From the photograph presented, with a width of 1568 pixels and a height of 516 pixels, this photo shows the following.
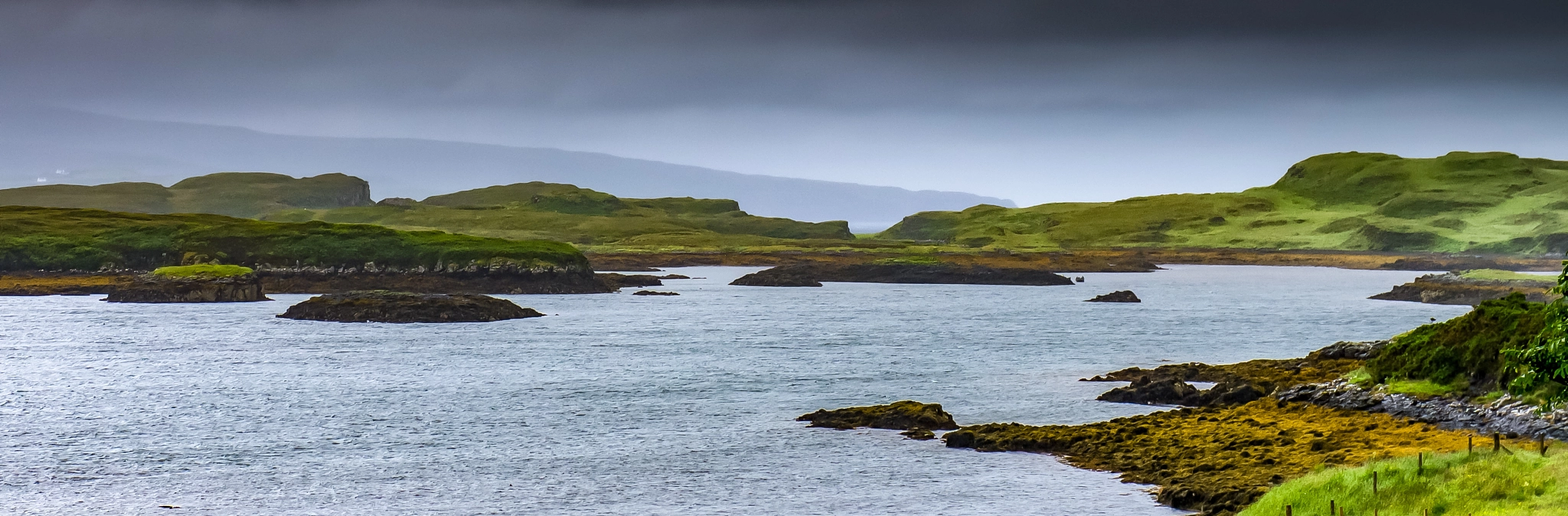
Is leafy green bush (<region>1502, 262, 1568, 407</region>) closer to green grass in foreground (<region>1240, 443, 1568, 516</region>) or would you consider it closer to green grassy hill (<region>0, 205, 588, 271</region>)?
green grass in foreground (<region>1240, 443, 1568, 516</region>)

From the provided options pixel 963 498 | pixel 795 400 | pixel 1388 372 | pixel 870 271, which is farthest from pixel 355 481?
pixel 870 271

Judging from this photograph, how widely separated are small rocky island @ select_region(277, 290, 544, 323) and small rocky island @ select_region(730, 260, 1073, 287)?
5890 cm

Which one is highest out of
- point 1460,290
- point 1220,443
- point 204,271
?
point 204,271

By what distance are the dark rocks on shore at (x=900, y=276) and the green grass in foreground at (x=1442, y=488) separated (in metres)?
136

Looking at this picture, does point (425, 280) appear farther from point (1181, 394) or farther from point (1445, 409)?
point (1445, 409)

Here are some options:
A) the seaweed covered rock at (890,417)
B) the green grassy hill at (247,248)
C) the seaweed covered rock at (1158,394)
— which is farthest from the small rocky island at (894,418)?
the green grassy hill at (247,248)

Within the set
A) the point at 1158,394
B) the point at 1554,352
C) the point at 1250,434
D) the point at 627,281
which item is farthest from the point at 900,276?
the point at 1554,352

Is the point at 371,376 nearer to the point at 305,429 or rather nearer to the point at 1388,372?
the point at 305,429

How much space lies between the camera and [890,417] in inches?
1763

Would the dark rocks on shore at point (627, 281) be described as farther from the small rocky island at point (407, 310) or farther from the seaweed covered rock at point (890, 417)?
the seaweed covered rock at point (890, 417)

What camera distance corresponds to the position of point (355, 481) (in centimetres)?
3681

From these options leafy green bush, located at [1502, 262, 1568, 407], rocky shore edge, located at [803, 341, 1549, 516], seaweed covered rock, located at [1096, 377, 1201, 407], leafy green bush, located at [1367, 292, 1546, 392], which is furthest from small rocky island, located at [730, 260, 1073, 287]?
leafy green bush, located at [1502, 262, 1568, 407]

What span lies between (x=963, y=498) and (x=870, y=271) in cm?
15228

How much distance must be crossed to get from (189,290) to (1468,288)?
400 feet
